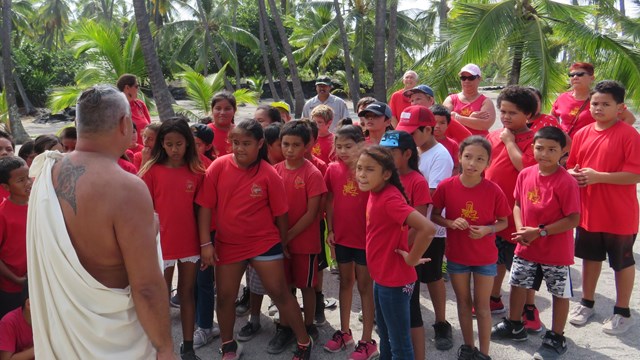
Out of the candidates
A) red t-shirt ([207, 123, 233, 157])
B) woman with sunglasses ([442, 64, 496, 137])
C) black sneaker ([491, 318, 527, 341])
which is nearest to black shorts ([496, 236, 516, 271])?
black sneaker ([491, 318, 527, 341])

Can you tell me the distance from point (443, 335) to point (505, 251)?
3.04 ft

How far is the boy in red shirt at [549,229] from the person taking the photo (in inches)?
148

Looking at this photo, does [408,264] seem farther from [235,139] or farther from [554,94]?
[554,94]

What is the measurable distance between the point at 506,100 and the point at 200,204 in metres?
2.59

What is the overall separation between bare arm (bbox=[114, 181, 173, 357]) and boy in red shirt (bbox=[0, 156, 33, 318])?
192 centimetres

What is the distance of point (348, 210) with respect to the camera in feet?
12.8

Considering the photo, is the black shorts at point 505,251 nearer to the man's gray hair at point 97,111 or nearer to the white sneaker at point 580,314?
the white sneaker at point 580,314

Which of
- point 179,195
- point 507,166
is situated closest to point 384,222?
point 179,195

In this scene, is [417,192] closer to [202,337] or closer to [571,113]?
[202,337]

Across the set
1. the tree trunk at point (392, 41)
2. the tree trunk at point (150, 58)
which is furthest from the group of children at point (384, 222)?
the tree trunk at point (392, 41)

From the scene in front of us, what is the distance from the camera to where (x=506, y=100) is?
165 inches

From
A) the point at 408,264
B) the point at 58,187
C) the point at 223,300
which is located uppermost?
the point at 58,187

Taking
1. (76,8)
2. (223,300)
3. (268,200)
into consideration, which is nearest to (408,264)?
(268,200)

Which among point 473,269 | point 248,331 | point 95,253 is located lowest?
point 248,331
